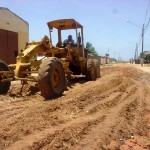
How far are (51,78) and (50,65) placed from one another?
39 centimetres

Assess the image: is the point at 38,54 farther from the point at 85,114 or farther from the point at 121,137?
the point at 121,137

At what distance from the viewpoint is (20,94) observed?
10383 mm

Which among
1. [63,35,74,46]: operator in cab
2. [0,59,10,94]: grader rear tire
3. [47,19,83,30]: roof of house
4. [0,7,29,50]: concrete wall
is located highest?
[0,7,29,50]: concrete wall

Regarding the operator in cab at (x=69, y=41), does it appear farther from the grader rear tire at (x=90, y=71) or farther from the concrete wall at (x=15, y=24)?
the concrete wall at (x=15, y=24)

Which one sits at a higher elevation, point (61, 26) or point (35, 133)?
point (61, 26)

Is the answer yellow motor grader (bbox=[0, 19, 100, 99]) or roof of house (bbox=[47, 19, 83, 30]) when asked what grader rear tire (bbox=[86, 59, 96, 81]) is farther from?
roof of house (bbox=[47, 19, 83, 30])

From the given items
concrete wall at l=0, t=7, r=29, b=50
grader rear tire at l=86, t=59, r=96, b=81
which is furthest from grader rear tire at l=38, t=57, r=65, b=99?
concrete wall at l=0, t=7, r=29, b=50

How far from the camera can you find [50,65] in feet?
29.9

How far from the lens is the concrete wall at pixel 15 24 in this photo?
2884cm

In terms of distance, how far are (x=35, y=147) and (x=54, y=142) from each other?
1.17ft

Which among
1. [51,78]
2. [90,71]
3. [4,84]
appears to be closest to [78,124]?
[51,78]

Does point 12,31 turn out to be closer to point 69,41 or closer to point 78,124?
point 69,41

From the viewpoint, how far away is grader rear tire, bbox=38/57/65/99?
28.9 ft

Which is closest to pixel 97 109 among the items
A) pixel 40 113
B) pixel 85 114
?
pixel 85 114
